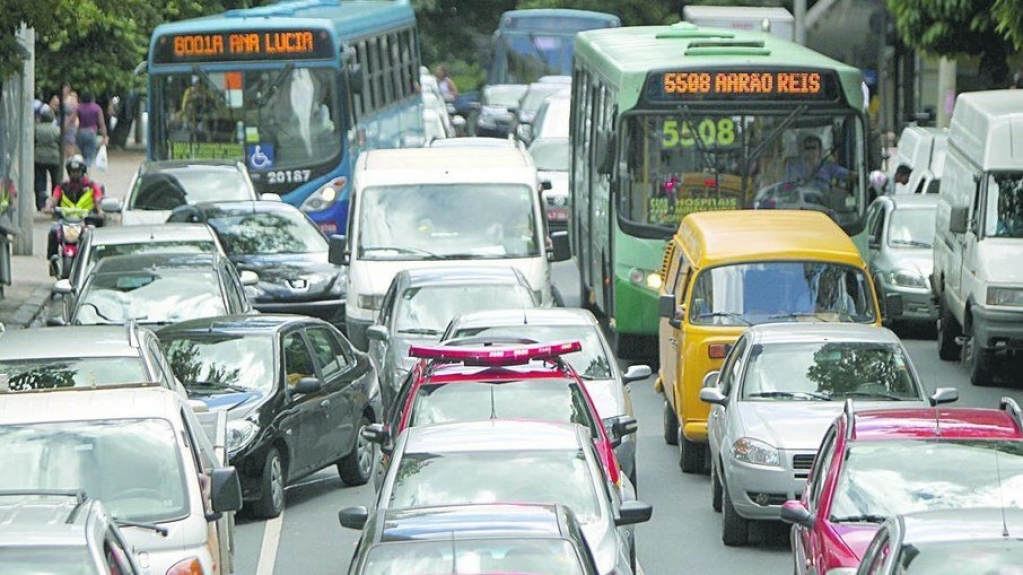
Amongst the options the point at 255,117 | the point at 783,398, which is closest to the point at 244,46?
the point at 255,117

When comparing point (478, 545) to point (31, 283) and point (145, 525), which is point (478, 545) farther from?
point (31, 283)

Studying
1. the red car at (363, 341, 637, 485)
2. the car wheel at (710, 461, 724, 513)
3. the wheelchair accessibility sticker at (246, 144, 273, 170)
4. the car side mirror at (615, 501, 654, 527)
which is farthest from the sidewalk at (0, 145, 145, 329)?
the car side mirror at (615, 501, 654, 527)

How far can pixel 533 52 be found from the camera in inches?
2185

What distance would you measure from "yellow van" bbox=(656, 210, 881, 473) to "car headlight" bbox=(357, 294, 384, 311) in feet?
13.6

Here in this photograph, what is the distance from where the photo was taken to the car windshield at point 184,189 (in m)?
28.4

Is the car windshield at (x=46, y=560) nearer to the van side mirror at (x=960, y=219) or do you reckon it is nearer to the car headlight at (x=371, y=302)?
the car headlight at (x=371, y=302)

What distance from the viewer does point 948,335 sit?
958 inches

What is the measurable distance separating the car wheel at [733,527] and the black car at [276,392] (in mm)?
3393

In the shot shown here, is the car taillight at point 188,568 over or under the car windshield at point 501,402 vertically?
over

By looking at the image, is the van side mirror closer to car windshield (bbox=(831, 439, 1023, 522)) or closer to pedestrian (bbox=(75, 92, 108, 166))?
car windshield (bbox=(831, 439, 1023, 522))

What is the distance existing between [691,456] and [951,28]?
1232 centimetres

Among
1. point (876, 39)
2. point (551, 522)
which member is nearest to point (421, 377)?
point (551, 522)

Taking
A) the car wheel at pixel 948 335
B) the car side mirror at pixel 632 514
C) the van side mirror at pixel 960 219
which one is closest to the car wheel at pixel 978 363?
the van side mirror at pixel 960 219

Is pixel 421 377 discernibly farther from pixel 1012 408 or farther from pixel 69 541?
pixel 69 541
